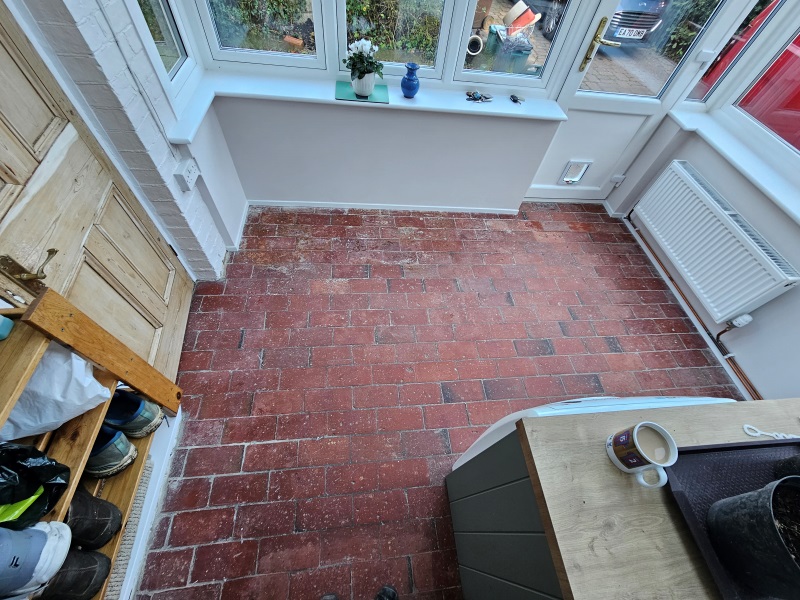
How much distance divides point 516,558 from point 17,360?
4.47 ft

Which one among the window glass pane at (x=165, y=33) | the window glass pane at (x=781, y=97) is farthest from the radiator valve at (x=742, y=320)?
the window glass pane at (x=165, y=33)

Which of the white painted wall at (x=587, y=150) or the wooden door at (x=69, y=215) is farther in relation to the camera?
the white painted wall at (x=587, y=150)

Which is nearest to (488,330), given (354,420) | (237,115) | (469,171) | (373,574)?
(354,420)

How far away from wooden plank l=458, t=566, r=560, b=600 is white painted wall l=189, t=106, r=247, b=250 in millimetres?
2240

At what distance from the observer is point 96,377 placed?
1120 millimetres

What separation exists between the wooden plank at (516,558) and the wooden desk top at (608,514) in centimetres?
8

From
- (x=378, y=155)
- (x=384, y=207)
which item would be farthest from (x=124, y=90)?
(x=384, y=207)

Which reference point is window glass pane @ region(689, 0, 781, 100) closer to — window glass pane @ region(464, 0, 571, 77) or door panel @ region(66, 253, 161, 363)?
window glass pane @ region(464, 0, 571, 77)

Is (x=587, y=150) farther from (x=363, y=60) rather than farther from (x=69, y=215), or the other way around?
(x=69, y=215)

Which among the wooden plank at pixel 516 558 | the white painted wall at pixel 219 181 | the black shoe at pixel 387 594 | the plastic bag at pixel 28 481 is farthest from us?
the white painted wall at pixel 219 181

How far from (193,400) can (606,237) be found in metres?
3.13

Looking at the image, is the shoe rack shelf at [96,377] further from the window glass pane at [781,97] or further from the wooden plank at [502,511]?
the window glass pane at [781,97]

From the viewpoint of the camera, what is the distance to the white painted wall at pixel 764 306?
6.43 ft

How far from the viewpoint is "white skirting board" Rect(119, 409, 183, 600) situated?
1.34 metres
